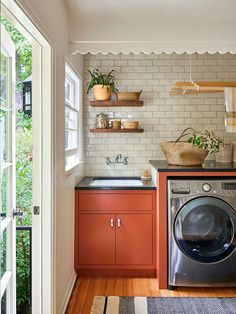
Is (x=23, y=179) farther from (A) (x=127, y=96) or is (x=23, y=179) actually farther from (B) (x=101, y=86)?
(A) (x=127, y=96)

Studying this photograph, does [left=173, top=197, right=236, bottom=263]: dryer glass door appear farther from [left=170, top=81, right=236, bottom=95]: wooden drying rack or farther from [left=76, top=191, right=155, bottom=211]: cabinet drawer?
[left=170, top=81, right=236, bottom=95]: wooden drying rack

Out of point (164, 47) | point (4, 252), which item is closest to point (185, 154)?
point (164, 47)

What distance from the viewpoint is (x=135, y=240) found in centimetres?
334

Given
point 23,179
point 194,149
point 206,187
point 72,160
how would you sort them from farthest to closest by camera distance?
point 72,160 < point 194,149 < point 206,187 < point 23,179

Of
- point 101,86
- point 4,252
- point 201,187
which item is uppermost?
point 101,86

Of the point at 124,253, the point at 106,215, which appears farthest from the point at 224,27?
the point at 124,253

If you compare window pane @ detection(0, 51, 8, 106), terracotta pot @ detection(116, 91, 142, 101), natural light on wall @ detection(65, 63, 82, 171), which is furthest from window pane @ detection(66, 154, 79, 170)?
window pane @ detection(0, 51, 8, 106)

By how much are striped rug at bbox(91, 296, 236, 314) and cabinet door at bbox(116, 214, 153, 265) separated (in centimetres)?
50

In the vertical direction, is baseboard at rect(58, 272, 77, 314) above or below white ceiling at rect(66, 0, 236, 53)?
below

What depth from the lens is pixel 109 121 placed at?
4.07 meters

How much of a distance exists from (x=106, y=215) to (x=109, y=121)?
4.06 ft

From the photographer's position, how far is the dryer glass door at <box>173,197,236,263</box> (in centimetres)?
300

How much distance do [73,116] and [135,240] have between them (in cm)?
148

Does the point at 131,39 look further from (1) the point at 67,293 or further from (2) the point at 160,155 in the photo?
(1) the point at 67,293
